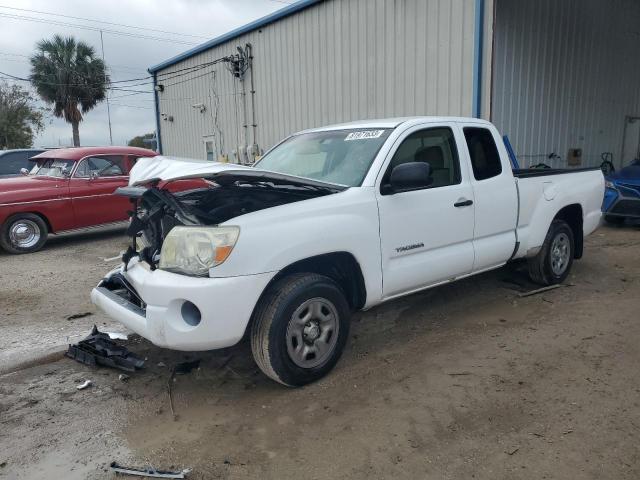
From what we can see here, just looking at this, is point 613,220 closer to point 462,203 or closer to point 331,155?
point 462,203

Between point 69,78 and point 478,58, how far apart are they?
29.0 m

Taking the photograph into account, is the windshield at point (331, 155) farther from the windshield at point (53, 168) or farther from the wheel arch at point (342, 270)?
the windshield at point (53, 168)

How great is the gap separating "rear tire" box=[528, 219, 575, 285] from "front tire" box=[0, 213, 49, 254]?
7.77 m

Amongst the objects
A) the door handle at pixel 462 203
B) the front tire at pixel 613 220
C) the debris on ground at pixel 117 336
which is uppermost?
the door handle at pixel 462 203

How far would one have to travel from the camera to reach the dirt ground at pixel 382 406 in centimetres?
271

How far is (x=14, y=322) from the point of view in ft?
17.0

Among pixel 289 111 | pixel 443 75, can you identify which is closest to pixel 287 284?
pixel 443 75

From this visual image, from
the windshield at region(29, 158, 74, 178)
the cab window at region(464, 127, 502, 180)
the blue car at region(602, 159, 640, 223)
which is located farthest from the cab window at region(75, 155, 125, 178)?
the blue car at region(602, 159, 640, 223)

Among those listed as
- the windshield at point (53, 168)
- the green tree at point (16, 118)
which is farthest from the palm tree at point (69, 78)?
the windshield at point (53, 168)

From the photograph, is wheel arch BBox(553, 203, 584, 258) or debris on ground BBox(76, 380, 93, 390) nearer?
debris on ground BBox(76, 380, 93, 390)

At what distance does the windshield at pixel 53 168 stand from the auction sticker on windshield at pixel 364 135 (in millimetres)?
6629

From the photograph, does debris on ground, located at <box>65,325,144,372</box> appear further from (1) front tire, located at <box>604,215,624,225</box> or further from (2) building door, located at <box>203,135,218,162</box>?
(2) building door, located at <box>203,135,218,162</box>

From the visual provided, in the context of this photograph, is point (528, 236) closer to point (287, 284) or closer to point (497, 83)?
point (287, 284)

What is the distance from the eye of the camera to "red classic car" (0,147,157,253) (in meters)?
8.42
